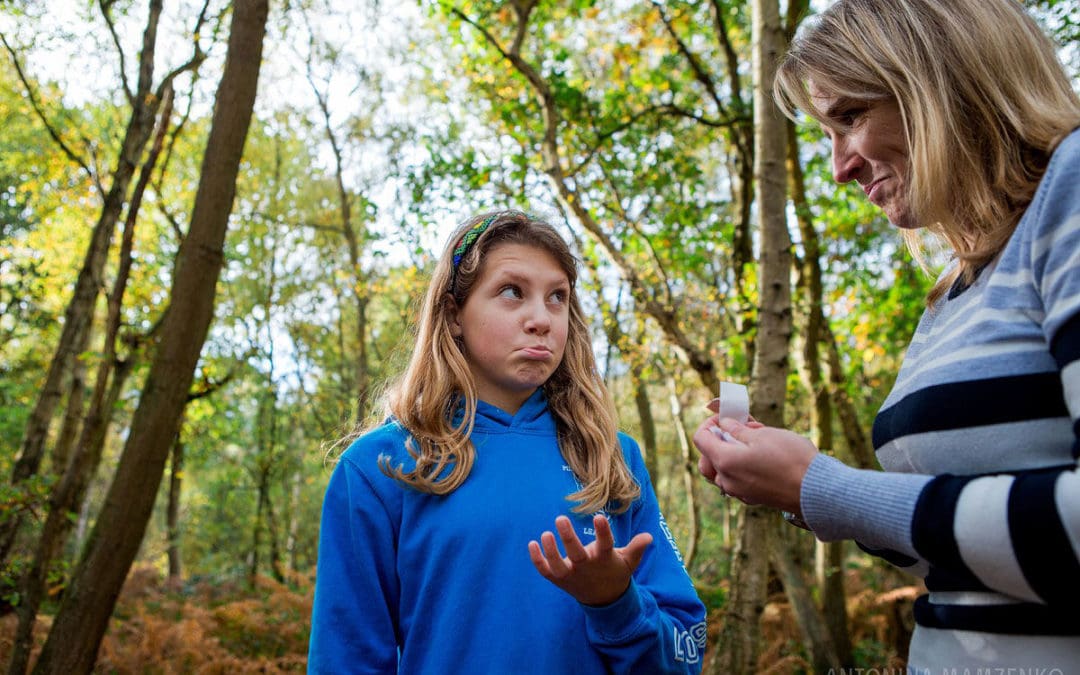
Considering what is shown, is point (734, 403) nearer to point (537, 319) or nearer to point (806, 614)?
point (537, 319)

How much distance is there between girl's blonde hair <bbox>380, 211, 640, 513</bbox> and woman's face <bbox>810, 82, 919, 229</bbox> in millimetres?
981

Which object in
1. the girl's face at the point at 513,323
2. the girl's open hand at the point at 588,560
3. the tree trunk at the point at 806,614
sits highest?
the girl's face at the point at 513,323

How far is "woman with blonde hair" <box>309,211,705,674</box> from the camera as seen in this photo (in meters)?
1.76

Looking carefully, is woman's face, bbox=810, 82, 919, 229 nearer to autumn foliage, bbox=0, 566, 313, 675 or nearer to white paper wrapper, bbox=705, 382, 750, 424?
white paper wrapper, bbox=705, 382, 750, 424

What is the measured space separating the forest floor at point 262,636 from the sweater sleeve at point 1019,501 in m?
6.89

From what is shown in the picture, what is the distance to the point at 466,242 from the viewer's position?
2.40 metres

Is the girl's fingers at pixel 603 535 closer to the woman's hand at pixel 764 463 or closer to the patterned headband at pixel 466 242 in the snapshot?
the woman's hand at pixel 764 463

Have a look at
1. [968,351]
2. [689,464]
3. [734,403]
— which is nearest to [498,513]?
[734,403]

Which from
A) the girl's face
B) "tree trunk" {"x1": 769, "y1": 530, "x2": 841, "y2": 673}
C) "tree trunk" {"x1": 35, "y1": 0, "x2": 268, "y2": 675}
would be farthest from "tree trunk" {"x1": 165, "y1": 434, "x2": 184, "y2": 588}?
the girl's face

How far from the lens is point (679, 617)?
1.95 metres

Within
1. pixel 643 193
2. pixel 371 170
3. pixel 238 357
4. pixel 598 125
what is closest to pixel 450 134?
pixel 643 193

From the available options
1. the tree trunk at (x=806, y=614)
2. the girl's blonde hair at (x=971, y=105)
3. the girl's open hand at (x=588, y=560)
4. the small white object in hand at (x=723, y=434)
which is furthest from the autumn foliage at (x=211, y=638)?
the girl's blonde hair at (x=971, y=105)

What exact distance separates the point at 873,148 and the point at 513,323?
1053mm

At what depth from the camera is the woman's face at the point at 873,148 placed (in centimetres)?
150
